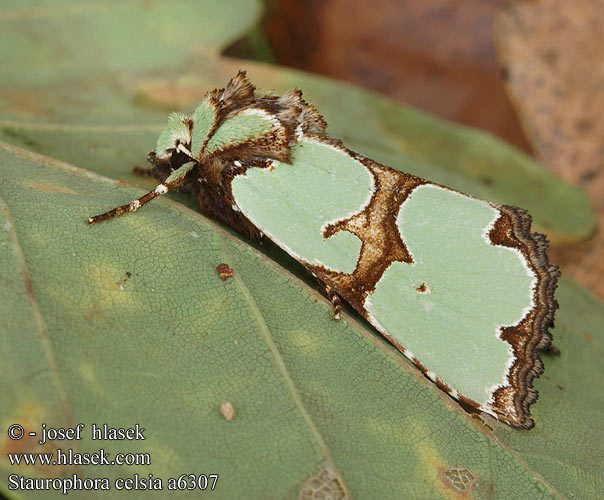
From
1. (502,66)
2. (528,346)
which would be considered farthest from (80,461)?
(502,66)

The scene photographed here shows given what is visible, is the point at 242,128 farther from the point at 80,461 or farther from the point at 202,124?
the point at 80,461

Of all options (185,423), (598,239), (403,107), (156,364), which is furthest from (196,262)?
(598,239)

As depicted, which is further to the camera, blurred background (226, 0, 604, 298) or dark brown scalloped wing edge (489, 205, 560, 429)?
blurred background (226, 0, 604, 298)

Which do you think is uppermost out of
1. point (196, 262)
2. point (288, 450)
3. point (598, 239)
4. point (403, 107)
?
point (598, 239)

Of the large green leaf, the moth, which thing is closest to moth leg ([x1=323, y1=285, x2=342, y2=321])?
the moth

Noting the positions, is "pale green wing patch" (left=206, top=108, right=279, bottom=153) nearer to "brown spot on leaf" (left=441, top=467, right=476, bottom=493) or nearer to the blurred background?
"brown spot on leaf" (left=441, top=467, right=476, bottom=493)

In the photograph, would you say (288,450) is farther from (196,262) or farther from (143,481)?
(196,262)
